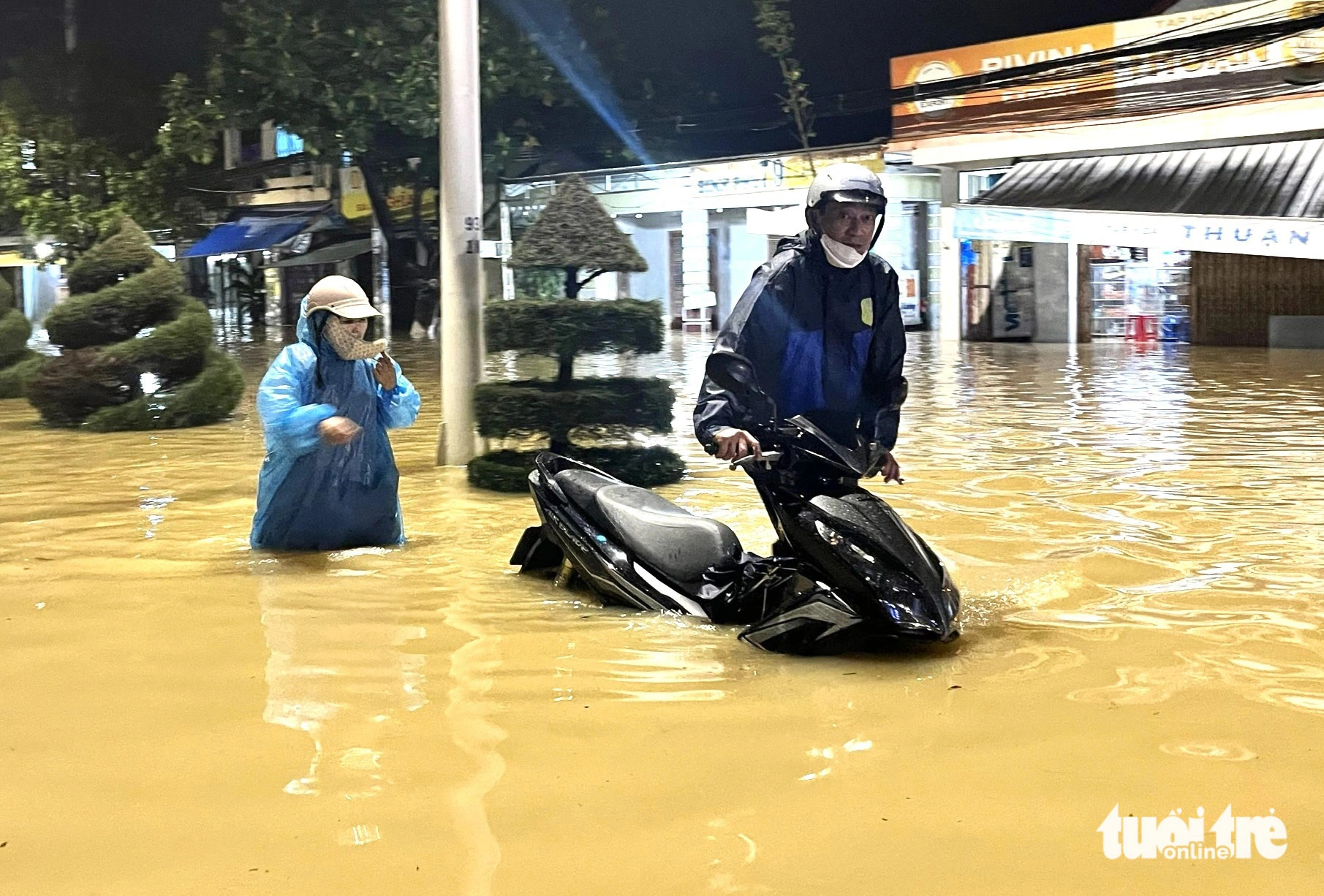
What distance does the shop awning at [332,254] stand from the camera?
37.0 m

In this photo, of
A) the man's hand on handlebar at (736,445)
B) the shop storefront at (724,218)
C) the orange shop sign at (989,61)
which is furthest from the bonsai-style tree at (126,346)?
the orange shop sign at (989,61)

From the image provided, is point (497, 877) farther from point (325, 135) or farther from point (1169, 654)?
point (325, 135)

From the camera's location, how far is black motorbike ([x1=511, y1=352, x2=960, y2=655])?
3.86 meters

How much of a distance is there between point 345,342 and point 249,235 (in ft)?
111

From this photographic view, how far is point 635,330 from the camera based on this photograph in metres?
8.25

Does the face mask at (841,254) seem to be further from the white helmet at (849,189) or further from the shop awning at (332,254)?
the shop awning at (332,254)

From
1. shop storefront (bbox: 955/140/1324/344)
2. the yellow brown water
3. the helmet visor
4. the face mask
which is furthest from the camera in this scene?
shop storefront (bbox: 955/140/1324/344)

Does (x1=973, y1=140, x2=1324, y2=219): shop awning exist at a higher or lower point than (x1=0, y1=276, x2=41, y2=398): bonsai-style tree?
higher

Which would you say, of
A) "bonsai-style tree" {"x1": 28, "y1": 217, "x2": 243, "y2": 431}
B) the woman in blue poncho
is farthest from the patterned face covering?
"bonsai-style tree" {"x1": 28, "y1": 217, "x2": 243, "y2": 431}

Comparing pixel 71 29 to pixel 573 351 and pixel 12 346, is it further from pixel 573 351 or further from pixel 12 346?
pixel 573 351

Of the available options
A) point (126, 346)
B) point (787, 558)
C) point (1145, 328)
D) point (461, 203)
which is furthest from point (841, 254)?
point (1145, 328)

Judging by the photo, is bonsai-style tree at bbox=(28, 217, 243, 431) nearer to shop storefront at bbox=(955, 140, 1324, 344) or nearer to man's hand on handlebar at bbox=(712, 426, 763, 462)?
man's hand on handlebar at bbox=(712, 426, 763, 462)

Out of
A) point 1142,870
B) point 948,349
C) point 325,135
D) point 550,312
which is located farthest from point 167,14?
point 1142,870

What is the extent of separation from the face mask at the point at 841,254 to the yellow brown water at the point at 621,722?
1238mm
